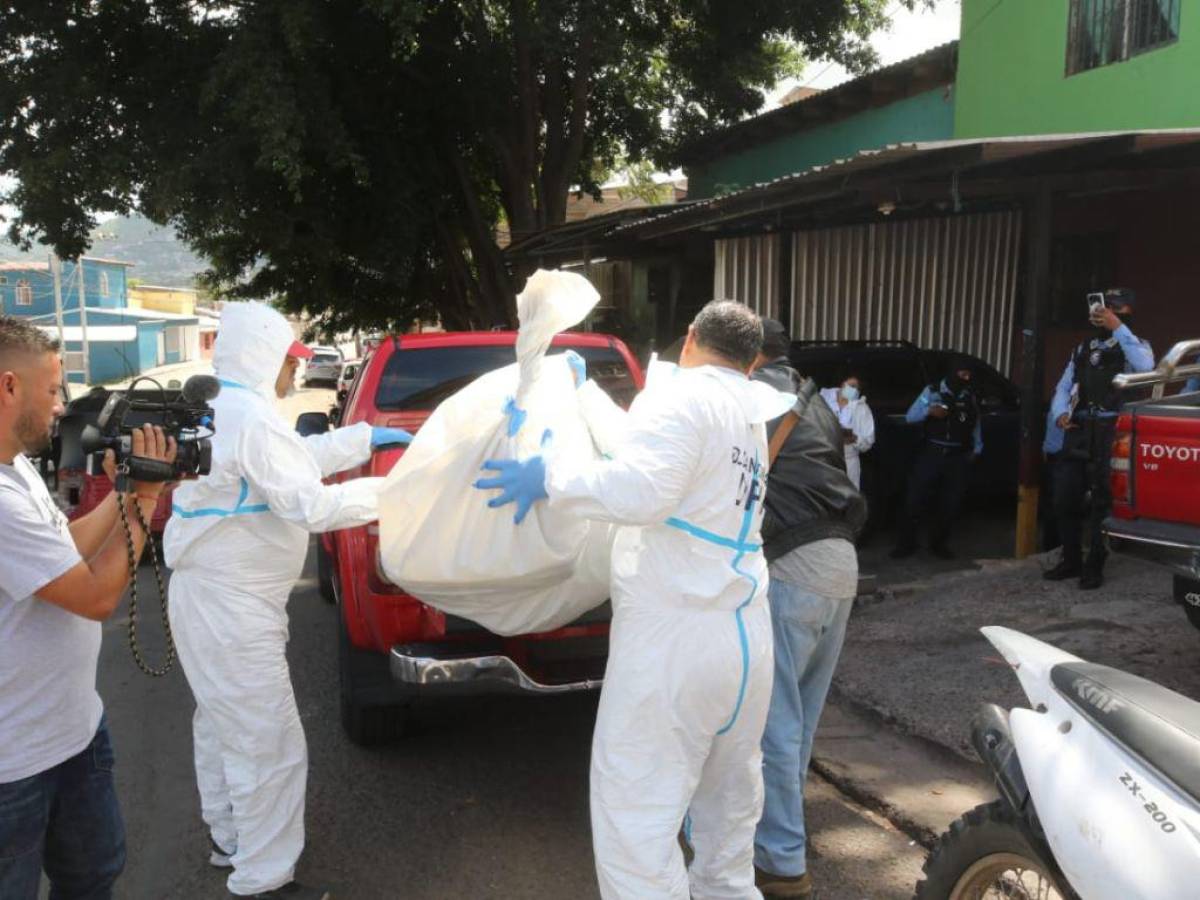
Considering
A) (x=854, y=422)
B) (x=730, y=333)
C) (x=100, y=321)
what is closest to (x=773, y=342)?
(x=730, y=333)

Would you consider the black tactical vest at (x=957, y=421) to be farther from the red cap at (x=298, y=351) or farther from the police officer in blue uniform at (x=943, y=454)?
the red cap at (x=298, y=351)

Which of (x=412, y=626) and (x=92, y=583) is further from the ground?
(x=92, y=583)

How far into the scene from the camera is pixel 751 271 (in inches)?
421

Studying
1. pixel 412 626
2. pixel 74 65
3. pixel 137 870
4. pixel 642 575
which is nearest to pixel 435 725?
pixel 412 626

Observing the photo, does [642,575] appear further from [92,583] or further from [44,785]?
[44,785]

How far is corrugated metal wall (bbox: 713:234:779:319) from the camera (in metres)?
10.5

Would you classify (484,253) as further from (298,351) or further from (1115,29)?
(298,351)

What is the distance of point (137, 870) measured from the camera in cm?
357

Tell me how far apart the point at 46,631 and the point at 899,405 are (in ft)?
23.9

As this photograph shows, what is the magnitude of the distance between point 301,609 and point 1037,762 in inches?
218

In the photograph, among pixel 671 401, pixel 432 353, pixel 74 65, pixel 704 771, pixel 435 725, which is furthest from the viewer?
pixel 74 65

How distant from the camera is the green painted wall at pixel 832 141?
13844 mm

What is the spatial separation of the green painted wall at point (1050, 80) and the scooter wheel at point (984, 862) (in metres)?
8.35

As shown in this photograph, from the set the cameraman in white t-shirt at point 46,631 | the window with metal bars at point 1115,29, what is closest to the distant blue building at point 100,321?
the window with metal bars at point 1115,29
